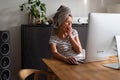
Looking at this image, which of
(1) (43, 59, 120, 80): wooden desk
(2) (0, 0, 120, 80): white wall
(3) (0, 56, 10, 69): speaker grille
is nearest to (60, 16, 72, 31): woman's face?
(1) (43, 59, 120, 80): wooden desk

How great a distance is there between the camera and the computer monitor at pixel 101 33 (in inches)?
66.1

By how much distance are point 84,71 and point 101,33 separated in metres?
0.34

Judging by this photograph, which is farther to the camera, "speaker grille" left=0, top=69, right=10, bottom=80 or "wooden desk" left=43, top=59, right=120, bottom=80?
"speaker grille" left=0, top=69, right=10, bottom=80

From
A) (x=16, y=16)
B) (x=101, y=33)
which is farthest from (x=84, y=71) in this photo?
(x=16, y=16)

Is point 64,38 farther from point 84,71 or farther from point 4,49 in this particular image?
point 4,49

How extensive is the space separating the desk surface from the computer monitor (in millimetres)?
108

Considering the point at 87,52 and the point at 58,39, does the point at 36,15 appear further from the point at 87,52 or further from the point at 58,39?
the point at 87,52

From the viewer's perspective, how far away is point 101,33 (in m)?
1.72

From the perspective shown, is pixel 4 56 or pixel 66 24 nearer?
pixel 66 24

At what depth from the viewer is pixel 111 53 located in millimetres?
1831

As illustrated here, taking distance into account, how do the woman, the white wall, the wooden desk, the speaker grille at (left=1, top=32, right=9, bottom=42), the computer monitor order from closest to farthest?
the wooden desk → the computer monitor → the woman → the speaker grille at (left=1, top=32, right=9, bottom=42) → the white wall

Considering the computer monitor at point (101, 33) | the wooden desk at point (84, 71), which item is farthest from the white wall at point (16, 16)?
the computer monitor at point (101, 33)

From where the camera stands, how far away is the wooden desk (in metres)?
1.49

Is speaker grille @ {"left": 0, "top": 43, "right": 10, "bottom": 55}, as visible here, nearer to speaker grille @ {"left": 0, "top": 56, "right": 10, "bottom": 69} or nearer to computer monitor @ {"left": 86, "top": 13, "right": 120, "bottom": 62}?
speaker grille @ {"left": 0, "top": 56, "right": 10, "bottom": 69}
